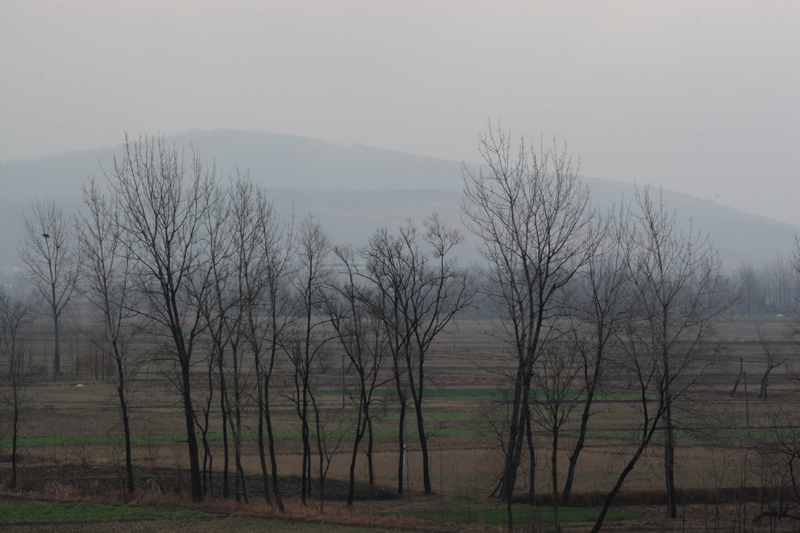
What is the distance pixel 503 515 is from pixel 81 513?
14734mm

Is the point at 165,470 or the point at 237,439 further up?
the point at 237,439

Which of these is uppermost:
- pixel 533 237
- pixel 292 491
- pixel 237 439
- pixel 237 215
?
pixel 237 215

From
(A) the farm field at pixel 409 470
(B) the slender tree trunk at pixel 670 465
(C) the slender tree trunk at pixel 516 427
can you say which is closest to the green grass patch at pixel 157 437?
(A) the farm field at pixel 409 470

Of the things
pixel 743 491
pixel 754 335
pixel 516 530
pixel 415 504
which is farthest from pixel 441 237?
pixel 754 335

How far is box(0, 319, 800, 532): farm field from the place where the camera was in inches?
915

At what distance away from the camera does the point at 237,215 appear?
89.9 ft

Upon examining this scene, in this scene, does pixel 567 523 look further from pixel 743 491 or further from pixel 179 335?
pixel 179 335

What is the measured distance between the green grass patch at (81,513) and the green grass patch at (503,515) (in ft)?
26.5

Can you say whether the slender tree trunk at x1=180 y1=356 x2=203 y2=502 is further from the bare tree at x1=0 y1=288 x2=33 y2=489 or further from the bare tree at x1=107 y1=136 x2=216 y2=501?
the bare tree at x1=0 y1=288 x2=33 y2=489

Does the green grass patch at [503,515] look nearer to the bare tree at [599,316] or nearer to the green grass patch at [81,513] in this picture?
the bare tree at [599,316]

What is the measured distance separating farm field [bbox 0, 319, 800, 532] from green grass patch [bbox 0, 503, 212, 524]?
200 millimetres

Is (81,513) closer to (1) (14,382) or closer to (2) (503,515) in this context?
(1) (14,382)

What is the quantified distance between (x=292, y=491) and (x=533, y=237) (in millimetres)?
16553

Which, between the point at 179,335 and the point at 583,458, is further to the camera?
the point at 583,458
